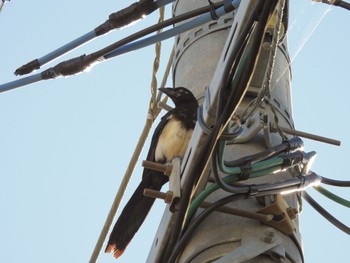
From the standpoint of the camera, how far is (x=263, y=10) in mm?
1631

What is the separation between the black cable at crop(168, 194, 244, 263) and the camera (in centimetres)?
193

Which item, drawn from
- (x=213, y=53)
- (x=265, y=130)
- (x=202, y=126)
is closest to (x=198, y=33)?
(x=213, y=53)

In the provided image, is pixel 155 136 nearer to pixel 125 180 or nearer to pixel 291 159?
pixel 125 180

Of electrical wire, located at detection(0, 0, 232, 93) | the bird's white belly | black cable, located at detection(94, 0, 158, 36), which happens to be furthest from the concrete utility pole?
the bird's white belly

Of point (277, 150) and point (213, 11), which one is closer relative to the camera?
point (277, 150)

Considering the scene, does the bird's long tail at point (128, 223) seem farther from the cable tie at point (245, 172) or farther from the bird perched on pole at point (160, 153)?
the cable tie at point (245, 172)

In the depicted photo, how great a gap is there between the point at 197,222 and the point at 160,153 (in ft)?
7.48

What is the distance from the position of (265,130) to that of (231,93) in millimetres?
516

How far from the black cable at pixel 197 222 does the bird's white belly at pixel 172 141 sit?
2072 mm

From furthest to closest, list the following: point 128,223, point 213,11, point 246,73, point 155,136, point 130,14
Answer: point 155,136 → point 128,223 → point 130,14 → point 213,11 → point 246,73

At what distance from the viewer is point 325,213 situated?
90.4 inches

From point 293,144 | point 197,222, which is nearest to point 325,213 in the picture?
point 293,144

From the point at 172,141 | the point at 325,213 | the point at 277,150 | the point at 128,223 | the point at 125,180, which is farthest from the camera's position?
the point at 172,141

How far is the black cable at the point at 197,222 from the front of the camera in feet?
6.32
